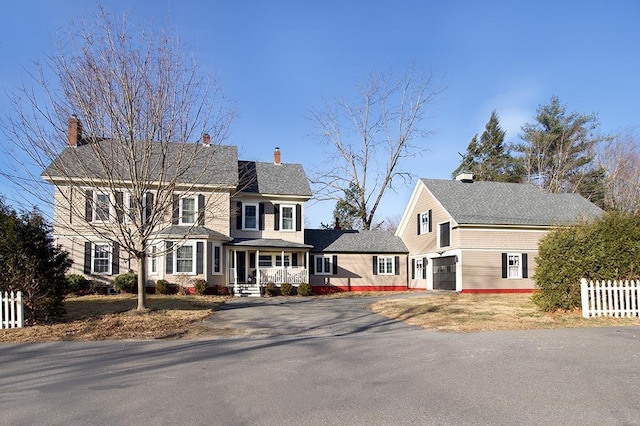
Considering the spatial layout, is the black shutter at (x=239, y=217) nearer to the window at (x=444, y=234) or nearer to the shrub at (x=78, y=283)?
the shrub at (x=78, y=283)

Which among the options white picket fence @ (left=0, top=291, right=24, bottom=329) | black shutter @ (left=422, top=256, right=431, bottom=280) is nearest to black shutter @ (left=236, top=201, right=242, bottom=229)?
black shutter @ (left=422, top=256, right=431, bottom=280)

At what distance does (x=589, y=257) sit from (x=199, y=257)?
18115 millimetres

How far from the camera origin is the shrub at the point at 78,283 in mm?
23438

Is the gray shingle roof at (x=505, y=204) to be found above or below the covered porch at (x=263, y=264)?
above

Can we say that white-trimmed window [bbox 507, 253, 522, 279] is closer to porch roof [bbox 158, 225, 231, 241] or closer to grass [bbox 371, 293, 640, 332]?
grass [bbox 371, 293, 640, 332]

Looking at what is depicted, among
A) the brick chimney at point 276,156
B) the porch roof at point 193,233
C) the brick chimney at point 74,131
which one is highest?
the brick chimney at point 276,156

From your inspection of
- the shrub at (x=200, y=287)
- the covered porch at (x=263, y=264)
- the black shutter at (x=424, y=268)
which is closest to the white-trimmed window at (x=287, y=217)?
the covered porch at (x=263, y=264)

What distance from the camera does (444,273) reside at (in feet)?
91.8

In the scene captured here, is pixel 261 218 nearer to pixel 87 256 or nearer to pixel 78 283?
pixel 87 256

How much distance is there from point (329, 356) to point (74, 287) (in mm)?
19064

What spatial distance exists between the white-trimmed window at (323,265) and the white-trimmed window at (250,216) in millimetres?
4400

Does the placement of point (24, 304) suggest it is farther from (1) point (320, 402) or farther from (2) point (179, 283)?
(2) point (179, 283)

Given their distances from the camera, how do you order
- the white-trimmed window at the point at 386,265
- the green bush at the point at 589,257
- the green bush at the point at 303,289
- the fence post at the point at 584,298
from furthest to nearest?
the white-trimmed window at the point at 386,265
the green bush at the point at 303,289
the green bush at the point at 589,257
the fence post at the point at 584,298

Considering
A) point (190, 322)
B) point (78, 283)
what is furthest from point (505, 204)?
point (78, 283)
